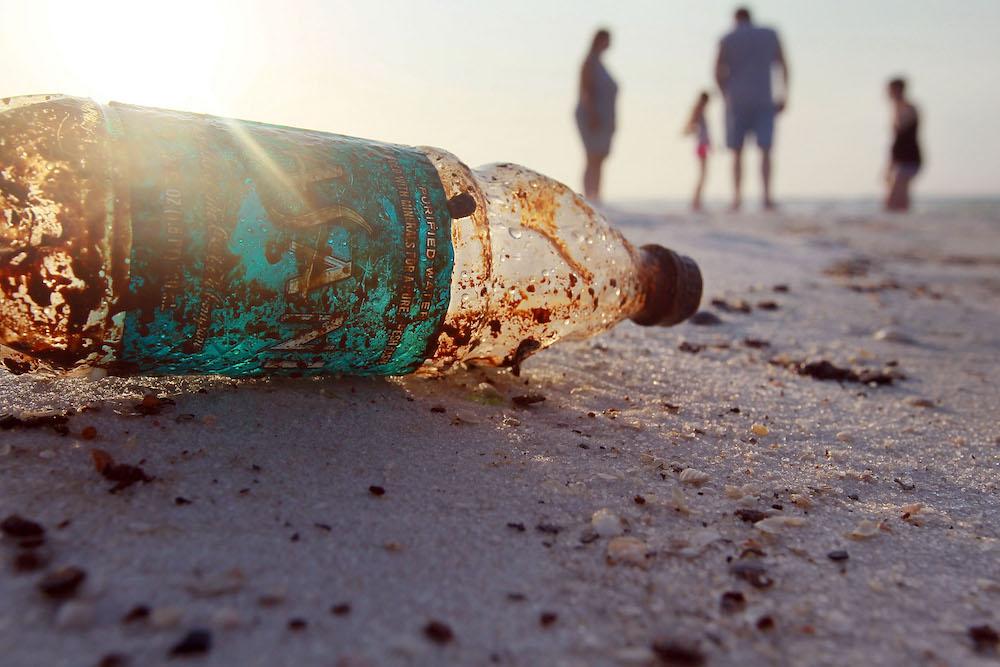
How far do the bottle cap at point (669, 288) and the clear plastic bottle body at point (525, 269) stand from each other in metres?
0.03

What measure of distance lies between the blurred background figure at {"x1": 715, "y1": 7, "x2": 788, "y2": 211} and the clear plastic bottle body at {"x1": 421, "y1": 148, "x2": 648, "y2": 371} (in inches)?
312

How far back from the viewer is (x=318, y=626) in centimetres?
102

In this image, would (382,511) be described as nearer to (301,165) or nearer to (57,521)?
(57,521)

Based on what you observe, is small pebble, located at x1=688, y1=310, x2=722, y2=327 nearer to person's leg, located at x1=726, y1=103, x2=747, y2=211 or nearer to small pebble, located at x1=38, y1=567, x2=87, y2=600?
small pebble, located at x1=38, y1=567, x2=87, y2=600

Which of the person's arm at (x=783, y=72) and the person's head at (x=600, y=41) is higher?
the person's head at (x=600, y=41)

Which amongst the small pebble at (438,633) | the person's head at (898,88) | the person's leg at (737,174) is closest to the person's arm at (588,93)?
the person's leg at (737,174)

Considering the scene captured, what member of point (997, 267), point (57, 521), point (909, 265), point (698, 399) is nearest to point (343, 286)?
point (57, 521)

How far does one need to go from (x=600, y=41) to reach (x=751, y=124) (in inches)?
87.2

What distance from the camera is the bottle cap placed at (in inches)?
88.3

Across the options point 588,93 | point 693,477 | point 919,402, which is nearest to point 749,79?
point 588,93

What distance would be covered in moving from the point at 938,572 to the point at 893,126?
12637mm

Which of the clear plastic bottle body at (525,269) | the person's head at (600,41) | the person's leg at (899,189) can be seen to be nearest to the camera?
the clear plastic bottle body at (525,269)

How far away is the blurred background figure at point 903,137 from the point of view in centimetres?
1204

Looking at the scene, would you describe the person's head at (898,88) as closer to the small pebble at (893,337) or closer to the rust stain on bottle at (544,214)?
the small pebble at (893,337)
